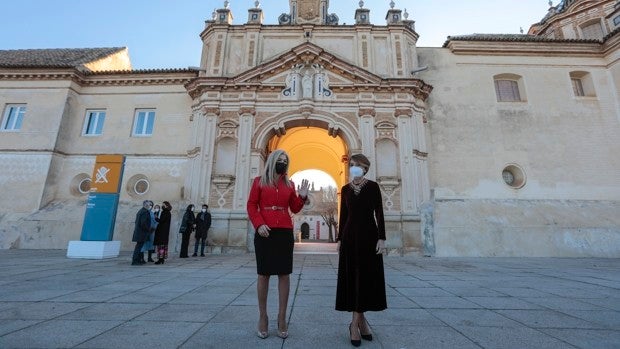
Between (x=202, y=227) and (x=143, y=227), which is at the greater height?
(x=202, y=227)

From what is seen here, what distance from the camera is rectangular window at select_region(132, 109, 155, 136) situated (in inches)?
631

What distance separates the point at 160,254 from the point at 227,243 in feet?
12.6

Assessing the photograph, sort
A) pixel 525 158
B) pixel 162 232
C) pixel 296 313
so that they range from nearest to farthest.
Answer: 1. pixel 296 313
2. pixel 162 232
3. pixel 525 158

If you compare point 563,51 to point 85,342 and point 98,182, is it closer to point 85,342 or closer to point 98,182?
point 85,342

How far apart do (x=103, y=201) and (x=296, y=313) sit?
10.0 m

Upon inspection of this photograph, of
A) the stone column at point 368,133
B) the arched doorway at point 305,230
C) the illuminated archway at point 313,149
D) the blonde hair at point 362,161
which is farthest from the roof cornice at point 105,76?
the arched doorway at point 305,230

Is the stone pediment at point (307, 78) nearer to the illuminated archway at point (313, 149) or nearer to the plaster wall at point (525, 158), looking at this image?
the illuminated archway at point (313, 149)

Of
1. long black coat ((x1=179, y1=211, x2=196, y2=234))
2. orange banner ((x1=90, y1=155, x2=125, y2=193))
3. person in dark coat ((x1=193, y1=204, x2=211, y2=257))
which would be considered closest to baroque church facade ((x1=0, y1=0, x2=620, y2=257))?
person in dark coat ((x1=193, y1=204, x2=211, y2=257))

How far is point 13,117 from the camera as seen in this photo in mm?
16016

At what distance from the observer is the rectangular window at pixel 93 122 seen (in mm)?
16156

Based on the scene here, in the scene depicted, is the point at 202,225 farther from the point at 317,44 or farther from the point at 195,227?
the point at 317,44

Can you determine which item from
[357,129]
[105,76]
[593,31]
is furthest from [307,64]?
[593,31]

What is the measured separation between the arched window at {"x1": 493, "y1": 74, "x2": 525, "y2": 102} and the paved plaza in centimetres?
1264

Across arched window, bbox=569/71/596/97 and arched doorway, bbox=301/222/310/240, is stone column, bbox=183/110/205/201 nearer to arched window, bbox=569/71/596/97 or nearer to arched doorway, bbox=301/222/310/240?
arched window, bbox=569/71/596/97
